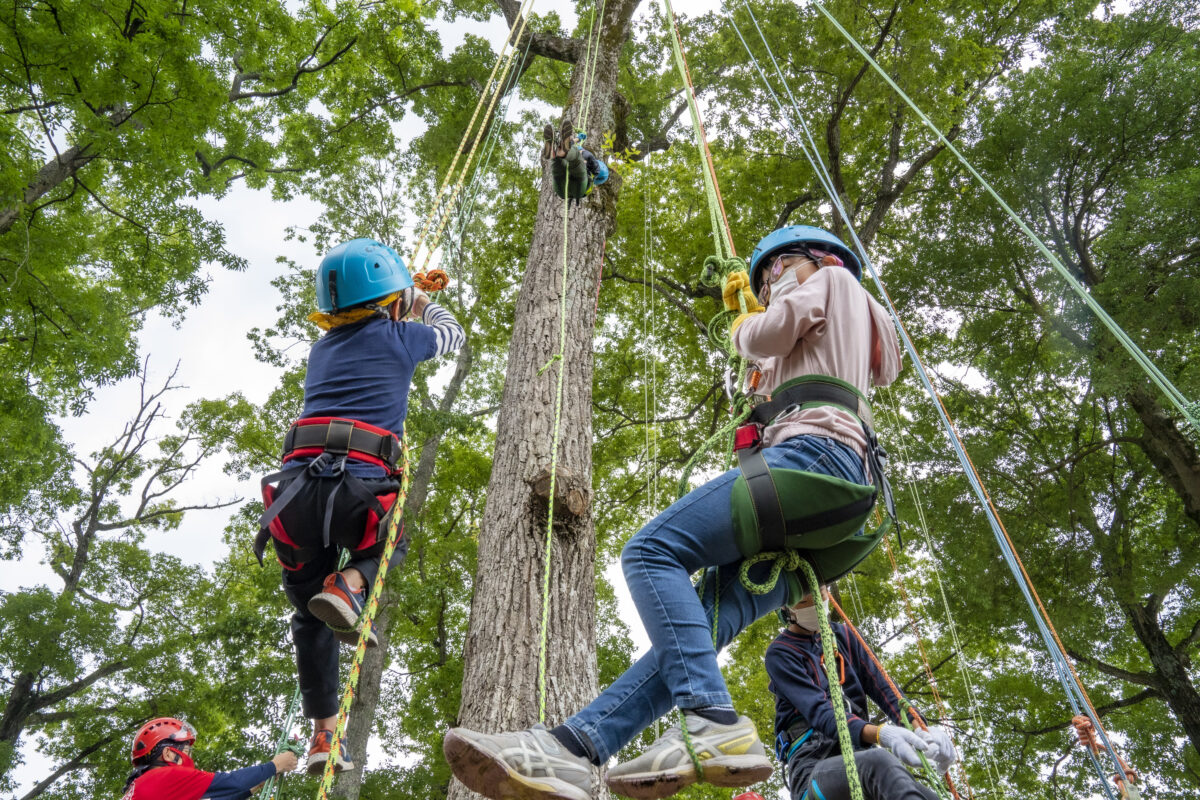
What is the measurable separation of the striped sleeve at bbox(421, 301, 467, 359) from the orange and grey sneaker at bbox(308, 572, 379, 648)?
900mm

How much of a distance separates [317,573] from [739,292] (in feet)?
5.99

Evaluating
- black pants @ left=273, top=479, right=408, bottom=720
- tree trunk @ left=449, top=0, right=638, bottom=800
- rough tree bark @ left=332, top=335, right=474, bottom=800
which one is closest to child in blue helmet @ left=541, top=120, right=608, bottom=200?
tree trunk @ left=449, top=0, right=638, bottom=800

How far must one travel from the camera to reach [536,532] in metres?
3.42

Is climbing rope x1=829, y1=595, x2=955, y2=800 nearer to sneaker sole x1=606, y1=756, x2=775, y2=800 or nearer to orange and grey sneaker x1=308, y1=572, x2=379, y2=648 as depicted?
sneaker sole x1=606, y1=756, x2=775, y2=800

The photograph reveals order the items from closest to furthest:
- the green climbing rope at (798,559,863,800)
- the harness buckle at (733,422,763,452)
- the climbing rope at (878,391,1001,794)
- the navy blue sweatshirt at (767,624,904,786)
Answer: the green climbing rope at (798,559,863,800) < the harness buckle at (733,422,763,452) < the navy blue sweatshirt at (767,624,904,786) < the climbing rope at (878,391,1001,794)

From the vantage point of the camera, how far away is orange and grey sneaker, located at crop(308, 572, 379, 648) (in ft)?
7.72

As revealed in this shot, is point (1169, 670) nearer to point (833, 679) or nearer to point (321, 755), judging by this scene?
point (833, 679)

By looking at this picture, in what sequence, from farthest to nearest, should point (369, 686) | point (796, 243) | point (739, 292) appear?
point (369, 686) → point (739, 292) → point (796, 243)

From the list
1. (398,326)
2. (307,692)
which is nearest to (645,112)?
(398,326)

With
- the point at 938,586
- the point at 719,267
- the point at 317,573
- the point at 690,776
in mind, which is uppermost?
the point at 938,586

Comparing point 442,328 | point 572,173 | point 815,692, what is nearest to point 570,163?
point 572,173

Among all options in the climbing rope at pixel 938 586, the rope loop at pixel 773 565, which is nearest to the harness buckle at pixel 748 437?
the rope loop at pixel 773 565

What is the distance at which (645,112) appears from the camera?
10891 millimetres

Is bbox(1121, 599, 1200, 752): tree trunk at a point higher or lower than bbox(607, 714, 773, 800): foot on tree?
higher
